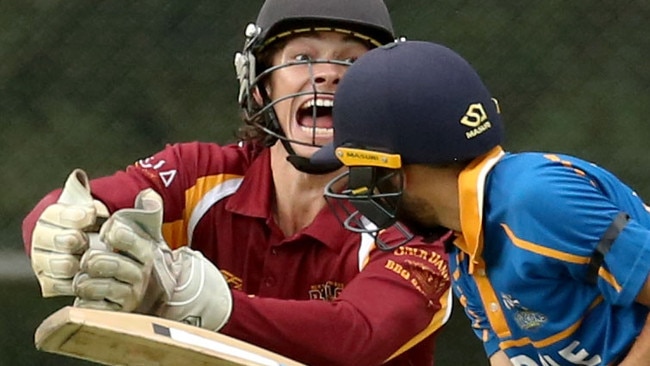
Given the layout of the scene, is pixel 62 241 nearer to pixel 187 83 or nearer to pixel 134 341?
pixel 134 341

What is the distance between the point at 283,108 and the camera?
296cm

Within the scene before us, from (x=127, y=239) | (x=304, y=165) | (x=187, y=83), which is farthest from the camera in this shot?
(x=187, y=83)

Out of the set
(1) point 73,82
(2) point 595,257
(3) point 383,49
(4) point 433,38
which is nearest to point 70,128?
(1) point 73,82

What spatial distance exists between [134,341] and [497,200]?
0.61 meters

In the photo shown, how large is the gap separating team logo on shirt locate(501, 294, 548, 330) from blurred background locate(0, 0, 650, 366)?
1254 mm

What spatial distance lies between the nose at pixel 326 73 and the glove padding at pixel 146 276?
0.63 metres

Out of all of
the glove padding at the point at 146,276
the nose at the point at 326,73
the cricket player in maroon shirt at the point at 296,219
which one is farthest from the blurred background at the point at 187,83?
the glove padding at the point at 146,276

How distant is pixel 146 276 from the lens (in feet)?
7.37

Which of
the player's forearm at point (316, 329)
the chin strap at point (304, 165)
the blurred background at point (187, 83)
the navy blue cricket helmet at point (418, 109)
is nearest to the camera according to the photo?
the navy blue cricket helmet at point (418, 109)

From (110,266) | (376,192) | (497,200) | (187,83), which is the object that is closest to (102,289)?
(110,266)

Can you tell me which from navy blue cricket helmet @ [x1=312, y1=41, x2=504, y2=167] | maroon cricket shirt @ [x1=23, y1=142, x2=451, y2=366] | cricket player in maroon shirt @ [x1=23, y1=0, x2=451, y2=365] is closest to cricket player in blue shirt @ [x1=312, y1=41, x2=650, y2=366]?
navy blue cricket helmet @ [x1=312, y1=41, x2=504, y2=167]

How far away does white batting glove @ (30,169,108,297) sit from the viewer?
2262 mm

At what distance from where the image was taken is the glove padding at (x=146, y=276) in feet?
A: 7.24

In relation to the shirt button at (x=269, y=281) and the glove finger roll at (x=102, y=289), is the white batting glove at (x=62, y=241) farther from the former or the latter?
the shirt button at (x=269, y=281)
